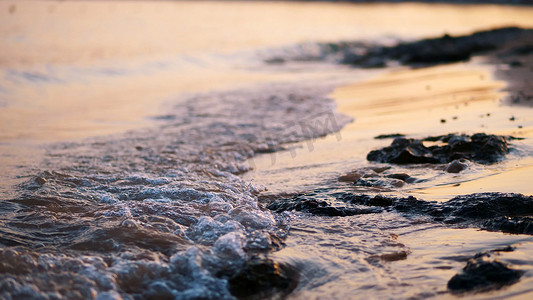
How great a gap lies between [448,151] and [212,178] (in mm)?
2280

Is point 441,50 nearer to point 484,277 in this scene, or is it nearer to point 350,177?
point 350,177

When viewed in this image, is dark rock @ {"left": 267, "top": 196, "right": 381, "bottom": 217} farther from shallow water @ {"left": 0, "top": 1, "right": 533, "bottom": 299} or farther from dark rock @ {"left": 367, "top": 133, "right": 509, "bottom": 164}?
dark rock @ {"left": 367, "top": 133, "right": 509, "bottom": 164}

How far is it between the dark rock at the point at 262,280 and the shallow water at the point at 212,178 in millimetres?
55

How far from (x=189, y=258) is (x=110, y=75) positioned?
1136 cm

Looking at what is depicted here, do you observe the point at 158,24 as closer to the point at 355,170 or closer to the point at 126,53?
the point at 126,53

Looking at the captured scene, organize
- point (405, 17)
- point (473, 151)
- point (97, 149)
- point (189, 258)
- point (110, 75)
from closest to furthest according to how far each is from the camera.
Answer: point (189, 258), point (473, 151), point (97, 149), point (110, 75), point (405, 17)

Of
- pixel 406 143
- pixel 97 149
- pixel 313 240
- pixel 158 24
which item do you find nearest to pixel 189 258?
pixel 313 240

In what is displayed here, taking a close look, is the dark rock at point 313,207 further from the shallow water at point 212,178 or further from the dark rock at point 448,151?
the dark rock at point 448,151

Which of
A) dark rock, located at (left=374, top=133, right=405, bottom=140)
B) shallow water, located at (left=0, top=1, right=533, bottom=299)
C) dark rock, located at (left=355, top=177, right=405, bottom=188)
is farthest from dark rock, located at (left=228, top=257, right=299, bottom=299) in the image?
dark rock, located at (left=374, top=133, right=405, bottom=140)

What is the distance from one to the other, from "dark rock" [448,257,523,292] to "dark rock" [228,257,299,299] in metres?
0.85

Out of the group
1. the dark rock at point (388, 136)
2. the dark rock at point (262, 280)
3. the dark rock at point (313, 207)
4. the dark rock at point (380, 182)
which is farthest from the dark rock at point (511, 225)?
the dark rock at point (388, 136)

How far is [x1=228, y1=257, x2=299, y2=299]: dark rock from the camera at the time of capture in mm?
2740

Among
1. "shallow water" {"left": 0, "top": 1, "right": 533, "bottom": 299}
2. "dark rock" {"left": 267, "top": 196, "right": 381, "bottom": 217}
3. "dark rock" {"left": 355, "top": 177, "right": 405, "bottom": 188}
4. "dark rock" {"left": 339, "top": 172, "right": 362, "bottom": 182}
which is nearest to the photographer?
"shallow water" {"left": 0, "top": 1, "right": 533, "bottom": 299}

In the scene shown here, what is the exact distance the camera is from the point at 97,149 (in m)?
6.17
